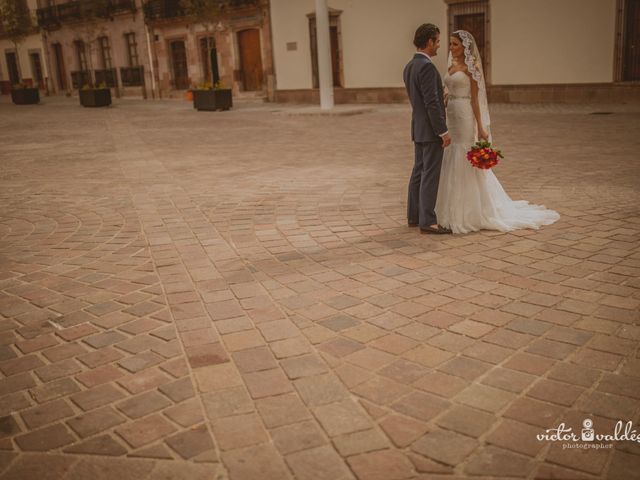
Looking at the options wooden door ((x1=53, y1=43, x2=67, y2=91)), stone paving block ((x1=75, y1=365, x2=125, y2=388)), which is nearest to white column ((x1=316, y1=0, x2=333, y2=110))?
stone paving block ((x1=75, y1=365, x2=125, y2=388))

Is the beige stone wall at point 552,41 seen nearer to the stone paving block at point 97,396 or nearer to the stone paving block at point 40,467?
the stone paving block at point 97,396

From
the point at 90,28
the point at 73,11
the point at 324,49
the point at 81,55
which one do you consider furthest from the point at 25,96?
the point at 324,49

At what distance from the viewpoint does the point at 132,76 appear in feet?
108

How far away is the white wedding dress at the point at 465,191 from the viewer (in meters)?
5.23

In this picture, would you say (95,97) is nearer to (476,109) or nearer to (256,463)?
(476,109)

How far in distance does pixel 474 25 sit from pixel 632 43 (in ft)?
16.4

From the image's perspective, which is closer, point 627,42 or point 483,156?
point 483,156

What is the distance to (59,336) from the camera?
Answer: 3463mm

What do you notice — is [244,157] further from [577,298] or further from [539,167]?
[577,298]

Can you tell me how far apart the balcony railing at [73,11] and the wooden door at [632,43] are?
2500 centimetres

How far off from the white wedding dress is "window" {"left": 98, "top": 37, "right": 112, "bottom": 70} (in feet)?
111

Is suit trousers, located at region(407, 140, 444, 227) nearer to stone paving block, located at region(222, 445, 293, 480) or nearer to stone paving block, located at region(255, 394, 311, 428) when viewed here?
stone paving block, located at region(255, 394, 311, 428)

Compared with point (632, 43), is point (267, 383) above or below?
below

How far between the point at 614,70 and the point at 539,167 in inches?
424
